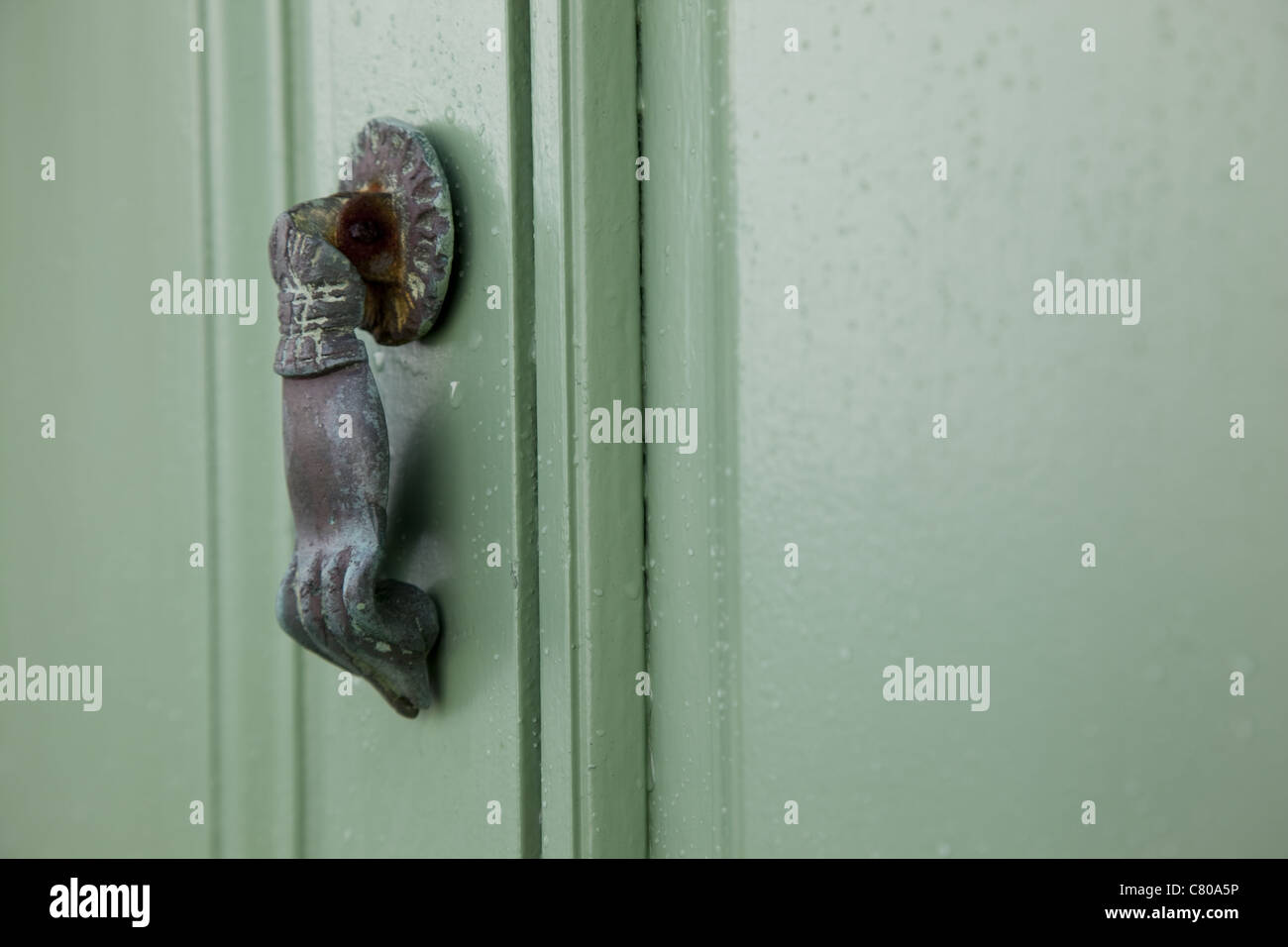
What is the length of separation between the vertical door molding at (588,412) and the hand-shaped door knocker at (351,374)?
63 mm

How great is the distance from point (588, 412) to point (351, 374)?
0.37ft

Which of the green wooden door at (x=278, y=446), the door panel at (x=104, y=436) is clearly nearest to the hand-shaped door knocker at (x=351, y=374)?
the green wooden door at (x=278, y=446)

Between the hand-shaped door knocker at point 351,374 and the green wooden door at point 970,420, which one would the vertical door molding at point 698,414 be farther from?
the hand-shaped door knocker at point 351,374

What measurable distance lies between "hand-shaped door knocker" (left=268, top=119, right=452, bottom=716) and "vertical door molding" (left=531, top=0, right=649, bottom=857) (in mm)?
63

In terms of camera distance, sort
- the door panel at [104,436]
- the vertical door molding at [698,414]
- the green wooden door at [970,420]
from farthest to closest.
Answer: the door panel at [104,436] < the vertical door molding at [698,414] < the green wooden door at [970,420]

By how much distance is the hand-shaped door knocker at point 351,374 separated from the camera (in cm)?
52

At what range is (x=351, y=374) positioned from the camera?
53 centimetres

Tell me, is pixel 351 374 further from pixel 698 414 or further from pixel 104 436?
pixel 104 436

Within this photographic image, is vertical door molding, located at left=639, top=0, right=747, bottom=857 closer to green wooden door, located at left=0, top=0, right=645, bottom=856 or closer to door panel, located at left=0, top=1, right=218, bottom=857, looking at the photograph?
green wooden door, located at left=0, top=0, right=645, bottom=856

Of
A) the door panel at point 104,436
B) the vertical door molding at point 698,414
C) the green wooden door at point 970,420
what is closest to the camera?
the green wooden door at point 970,420

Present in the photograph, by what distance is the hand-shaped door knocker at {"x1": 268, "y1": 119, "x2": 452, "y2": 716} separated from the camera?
1.72ft

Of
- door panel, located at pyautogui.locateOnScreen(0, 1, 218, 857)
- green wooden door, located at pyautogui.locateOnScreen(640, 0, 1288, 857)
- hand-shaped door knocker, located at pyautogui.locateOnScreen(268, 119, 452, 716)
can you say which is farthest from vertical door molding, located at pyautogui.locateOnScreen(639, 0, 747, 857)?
door panel, located at pyautogui.locateOnScreen(0, 1, 218, 857)

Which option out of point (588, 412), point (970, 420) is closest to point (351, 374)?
point (588, 412)

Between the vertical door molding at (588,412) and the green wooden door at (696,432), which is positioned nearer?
the green wooden door at (696,432)
